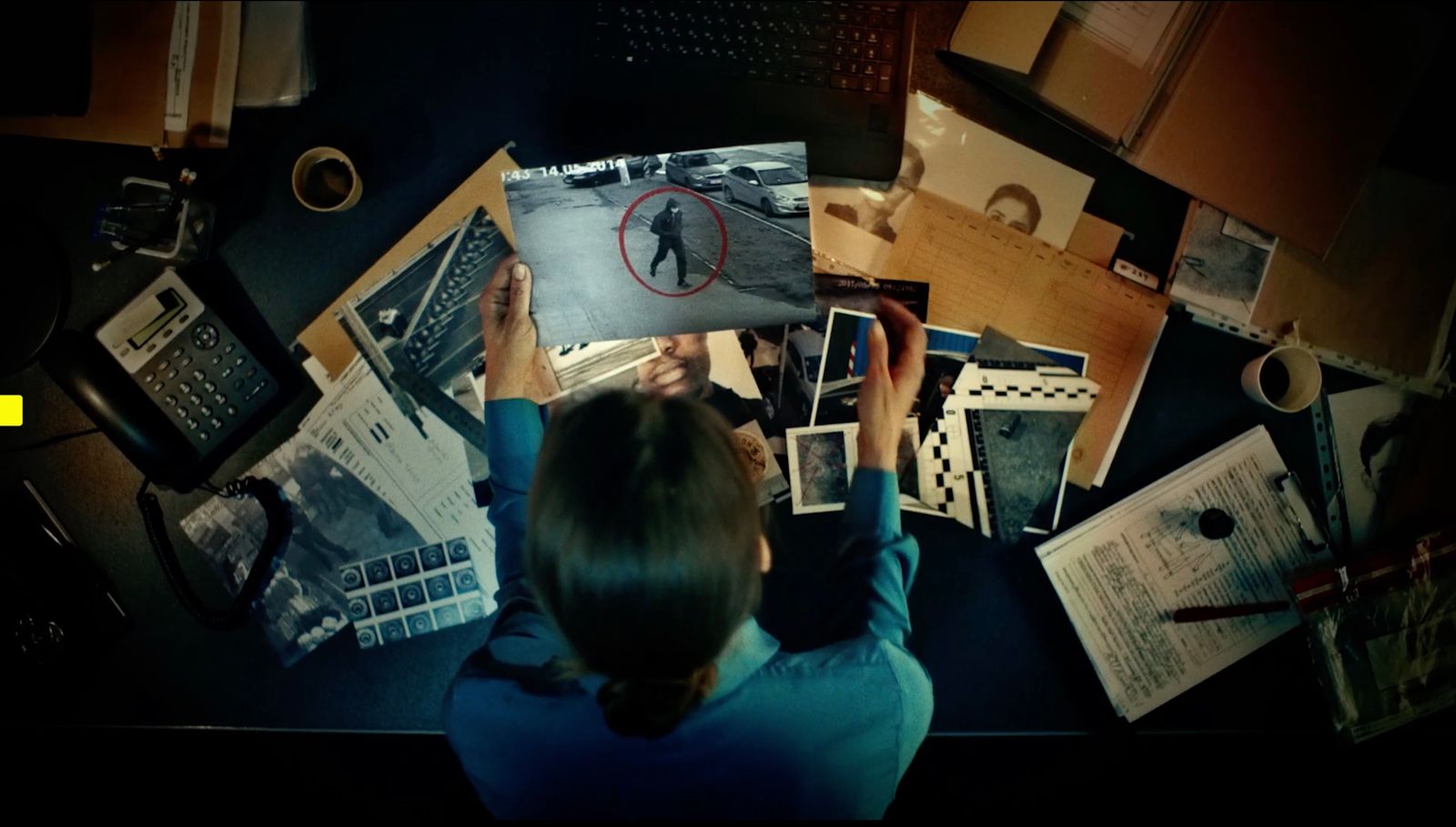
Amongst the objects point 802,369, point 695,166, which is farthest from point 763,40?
point 802,369

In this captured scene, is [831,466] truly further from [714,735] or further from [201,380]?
[201,380]

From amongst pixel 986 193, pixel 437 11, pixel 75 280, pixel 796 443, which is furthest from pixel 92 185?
pixel 986 193

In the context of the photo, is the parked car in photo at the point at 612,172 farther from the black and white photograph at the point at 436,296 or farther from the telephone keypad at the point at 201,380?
the telephone keypad at the point at 201,380

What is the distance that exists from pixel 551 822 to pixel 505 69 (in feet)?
3.19

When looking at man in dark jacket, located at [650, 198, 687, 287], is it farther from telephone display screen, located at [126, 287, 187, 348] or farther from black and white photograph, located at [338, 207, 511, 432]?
telephone display screen, located at [126, 287, 187, 348]

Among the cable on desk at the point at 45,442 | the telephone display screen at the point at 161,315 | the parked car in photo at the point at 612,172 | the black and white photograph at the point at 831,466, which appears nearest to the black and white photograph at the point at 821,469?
the black and white photograph at the point at 831,466

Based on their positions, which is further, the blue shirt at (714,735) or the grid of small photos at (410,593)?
the grid of small photos at (410,593)

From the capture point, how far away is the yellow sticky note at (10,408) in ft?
3.42

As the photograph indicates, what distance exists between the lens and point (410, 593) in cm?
104

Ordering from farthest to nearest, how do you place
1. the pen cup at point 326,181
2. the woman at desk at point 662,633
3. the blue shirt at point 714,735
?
the pen cup at point 326,181, the blue shirt at point 714,735, the woman at desk at point 662,633

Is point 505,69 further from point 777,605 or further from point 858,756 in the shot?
point 858,756

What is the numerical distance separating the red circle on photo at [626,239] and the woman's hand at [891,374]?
0.23 meters

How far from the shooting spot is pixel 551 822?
0.88 meters

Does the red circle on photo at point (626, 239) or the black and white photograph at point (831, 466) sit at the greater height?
the red circle on photo at point (626, 239)
